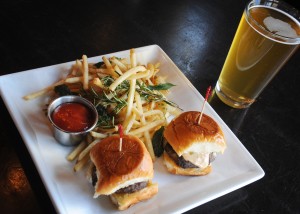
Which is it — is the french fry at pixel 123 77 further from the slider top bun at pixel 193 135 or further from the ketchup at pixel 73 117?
the slider top bun at pixel 193 135

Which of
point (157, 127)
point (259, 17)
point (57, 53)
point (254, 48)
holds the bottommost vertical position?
point (57, 53)

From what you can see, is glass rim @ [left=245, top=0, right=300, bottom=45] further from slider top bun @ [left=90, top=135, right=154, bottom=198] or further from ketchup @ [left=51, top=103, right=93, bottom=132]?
ketchup @ [left=51, top=103, right=93, bottom=132]

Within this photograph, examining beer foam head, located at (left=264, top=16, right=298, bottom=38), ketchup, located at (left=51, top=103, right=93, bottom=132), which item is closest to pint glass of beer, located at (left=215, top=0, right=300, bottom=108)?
beer foam head, located at (left=264, top=16, right=298, bottom=38)

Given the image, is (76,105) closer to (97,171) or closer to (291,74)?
(97,171)

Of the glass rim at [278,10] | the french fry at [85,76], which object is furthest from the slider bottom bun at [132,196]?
the glass rim at [278,10]

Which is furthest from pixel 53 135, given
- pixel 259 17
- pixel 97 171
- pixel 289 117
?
pixel 289 117

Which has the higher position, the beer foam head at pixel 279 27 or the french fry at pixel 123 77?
the beer foam head at pixel 279 27
